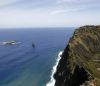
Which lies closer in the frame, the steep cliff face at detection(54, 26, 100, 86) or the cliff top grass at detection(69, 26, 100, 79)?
the steep cliff face at detection(54, 26, 100, 86)

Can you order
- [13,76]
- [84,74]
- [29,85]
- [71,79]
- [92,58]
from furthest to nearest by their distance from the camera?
[92,58] < [13,76] < [29,85] < [71,79] < [84,74]

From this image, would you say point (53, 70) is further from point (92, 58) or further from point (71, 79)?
point (71, 79)

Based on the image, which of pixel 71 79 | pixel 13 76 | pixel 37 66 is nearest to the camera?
pixel 71 79

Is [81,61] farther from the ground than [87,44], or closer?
closer

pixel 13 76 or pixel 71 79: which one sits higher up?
pixel 71 79

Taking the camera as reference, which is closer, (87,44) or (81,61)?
(81,61)

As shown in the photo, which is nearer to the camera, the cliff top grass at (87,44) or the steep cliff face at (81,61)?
the steep cliff face at (81,61)

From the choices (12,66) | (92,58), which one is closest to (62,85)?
(92,58)

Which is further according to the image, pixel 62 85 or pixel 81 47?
pixel 81 47
